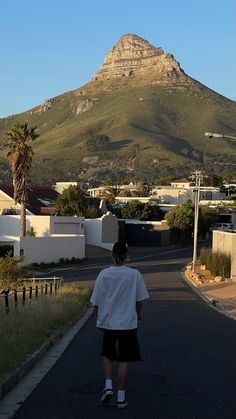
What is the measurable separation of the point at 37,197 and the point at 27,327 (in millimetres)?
76610

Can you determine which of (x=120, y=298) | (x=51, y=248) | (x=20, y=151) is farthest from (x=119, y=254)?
(x=51, y=248)

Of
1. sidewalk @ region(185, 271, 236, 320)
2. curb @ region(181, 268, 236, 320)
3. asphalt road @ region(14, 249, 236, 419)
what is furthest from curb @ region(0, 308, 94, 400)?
sidewalk @ region(185, 271, 236, 320)

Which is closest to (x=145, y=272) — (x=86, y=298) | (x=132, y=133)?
(x=86, y=298)

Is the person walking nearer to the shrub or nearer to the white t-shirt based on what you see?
the white t-shirt

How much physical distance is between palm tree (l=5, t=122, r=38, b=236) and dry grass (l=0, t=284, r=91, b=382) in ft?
123

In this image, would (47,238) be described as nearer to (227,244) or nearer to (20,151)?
(20,151)

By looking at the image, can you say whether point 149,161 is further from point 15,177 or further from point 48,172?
point 15,177

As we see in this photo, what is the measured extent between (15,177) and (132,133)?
455 ft

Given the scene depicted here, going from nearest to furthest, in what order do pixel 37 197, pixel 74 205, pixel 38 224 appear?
pixel 38 224
pixel 74 205
pixel 37 197

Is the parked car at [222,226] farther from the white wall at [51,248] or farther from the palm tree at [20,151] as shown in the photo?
the palm tree at [20,151]

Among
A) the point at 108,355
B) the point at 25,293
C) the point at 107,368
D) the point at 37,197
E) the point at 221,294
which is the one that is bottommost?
the point at 221,294

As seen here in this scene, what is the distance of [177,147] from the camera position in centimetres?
18912

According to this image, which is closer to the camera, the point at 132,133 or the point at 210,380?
the point at 210,380

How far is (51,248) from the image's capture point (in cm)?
6147
